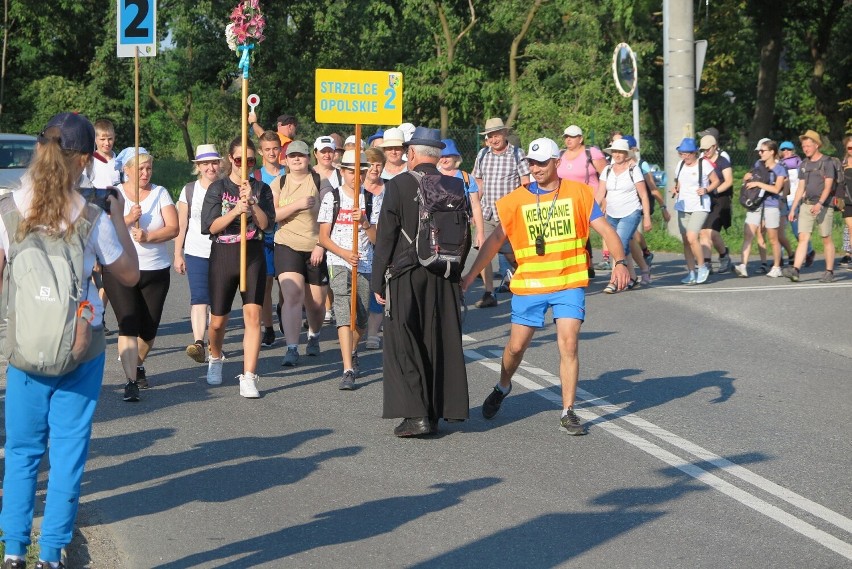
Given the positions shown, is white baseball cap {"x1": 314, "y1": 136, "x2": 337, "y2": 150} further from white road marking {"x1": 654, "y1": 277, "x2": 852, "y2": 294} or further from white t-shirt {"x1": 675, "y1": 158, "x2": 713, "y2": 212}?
white t-shirt {"x1": 675, "y1": 158, "x2": 713, "y2": 212}

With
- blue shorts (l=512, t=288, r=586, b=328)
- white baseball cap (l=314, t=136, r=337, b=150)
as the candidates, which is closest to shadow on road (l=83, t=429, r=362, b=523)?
blue shorts (l=512, t=288, r=586, b=328)

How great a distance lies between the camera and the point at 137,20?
12.8 metres

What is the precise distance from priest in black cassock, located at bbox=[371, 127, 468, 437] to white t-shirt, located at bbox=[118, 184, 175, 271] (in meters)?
2.10

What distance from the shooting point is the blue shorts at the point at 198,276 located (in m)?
11.1

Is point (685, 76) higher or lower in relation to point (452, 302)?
higher

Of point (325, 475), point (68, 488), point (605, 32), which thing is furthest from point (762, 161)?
point (605, 32)

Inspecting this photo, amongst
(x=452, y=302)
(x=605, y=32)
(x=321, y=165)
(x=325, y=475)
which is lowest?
(x=325, y=475)

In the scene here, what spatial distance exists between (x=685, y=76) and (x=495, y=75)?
29566mm

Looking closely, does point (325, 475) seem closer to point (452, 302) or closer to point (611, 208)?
point (452, 302)

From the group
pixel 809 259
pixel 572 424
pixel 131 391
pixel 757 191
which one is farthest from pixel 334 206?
pixel 809 259

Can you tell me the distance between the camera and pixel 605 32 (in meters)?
45.5

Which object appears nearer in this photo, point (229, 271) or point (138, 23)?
point (229, 271)

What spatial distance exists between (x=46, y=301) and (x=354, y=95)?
643 cm

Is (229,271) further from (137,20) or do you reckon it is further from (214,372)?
(137,20)
